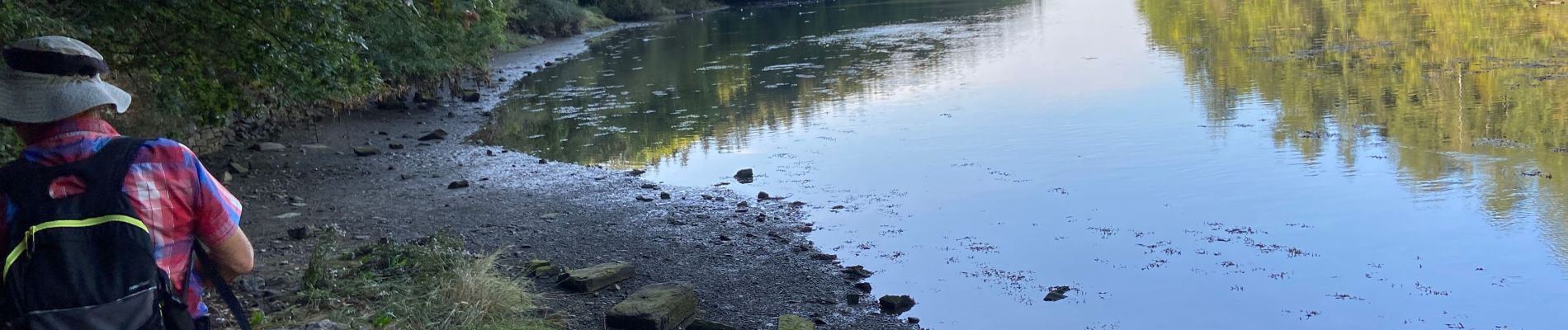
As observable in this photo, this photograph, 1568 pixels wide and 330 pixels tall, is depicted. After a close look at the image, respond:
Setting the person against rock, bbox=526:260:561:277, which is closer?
the person

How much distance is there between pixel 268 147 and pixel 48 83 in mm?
14516

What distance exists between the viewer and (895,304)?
8.93m

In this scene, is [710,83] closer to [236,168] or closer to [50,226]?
[236,168]

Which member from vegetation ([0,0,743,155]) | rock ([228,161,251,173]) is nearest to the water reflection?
rock ([228,161,251,173])

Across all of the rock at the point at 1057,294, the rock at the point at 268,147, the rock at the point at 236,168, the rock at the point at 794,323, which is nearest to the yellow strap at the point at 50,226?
the rock at the point at 794,323

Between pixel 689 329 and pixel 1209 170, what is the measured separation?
793cm

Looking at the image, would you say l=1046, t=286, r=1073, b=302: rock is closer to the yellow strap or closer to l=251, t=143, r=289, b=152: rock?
the yellow strap

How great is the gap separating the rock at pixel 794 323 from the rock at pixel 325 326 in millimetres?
2664

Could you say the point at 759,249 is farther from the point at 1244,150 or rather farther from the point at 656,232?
the point at 1244,150

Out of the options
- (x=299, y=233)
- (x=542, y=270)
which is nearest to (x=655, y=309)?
(x=542, y=270)

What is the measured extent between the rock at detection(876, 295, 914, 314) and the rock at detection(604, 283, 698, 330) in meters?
1.35

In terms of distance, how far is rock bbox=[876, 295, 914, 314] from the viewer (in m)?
8.90

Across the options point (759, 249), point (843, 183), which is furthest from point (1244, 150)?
point (759, 249)

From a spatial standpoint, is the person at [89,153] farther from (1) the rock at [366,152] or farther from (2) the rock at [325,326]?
(1) the rock at [366,152]
